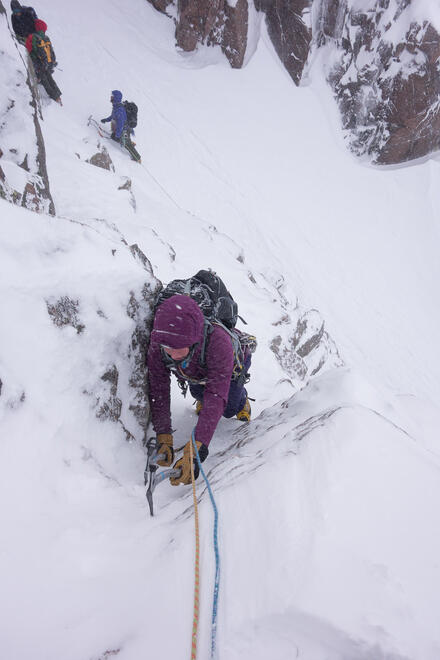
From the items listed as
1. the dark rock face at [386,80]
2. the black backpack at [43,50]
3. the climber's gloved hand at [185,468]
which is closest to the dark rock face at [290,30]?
the dark rock face at [386,80]

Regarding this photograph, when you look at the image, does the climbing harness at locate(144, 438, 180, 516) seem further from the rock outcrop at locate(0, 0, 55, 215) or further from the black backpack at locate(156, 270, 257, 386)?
the rock outcrop at locate(0, 0, 55, 215)

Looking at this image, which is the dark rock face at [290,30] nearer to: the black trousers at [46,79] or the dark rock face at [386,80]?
the dark rock face at [386,80]

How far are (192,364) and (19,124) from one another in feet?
13.8

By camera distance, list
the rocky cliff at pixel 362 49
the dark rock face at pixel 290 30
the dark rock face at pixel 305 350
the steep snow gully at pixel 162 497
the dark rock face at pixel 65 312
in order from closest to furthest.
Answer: the steep snow gully at pixel 162 497 < the dark rock face at pixel 65 312 < the dark rock face at pixel 305 350 < the rocky cliff at pixel 362 49 < the dark rock face at pixel 290 30

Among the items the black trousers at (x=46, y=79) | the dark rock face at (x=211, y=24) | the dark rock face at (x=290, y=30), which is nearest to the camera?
the black trousers at (x=46, y=79)

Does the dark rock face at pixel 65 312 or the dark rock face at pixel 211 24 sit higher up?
the dark rock face at pixel 211 24

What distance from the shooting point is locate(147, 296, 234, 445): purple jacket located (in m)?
2.36

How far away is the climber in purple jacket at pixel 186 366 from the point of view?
237cm

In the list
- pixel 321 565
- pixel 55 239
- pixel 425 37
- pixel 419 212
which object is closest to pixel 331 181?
pixel 419 212

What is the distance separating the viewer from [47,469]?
1.99m

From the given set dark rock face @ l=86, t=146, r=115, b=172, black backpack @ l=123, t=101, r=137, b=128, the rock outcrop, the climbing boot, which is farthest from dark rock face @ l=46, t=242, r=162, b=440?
black backpack @ l=123, t=101, r=137, b=128

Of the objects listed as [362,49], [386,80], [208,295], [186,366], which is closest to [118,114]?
[208,295]

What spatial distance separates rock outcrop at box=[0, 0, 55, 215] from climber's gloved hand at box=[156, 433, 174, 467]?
10.8ft

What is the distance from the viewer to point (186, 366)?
2.68 metres
